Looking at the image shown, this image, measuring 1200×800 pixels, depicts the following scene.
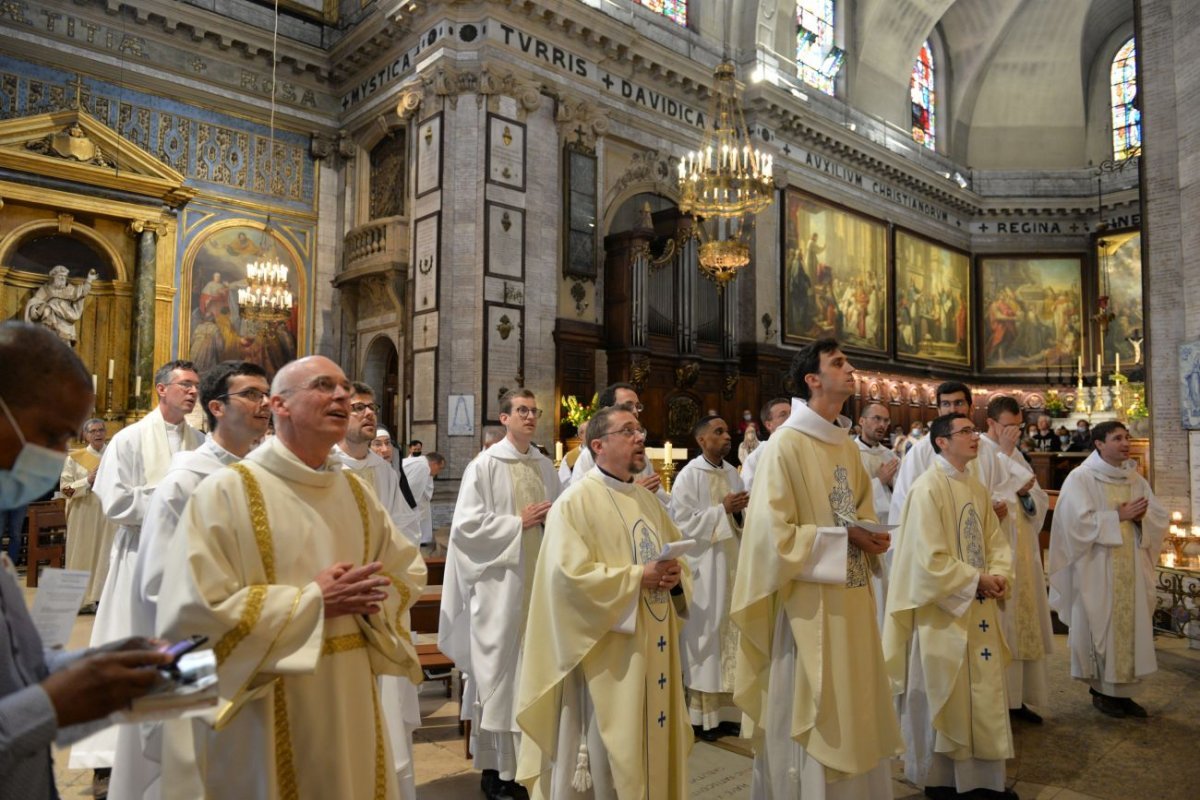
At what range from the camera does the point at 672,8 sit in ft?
54.8

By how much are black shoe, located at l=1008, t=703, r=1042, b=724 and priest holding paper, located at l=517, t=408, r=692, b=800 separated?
332 centimetres

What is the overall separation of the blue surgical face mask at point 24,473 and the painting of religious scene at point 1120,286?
28.2 metres

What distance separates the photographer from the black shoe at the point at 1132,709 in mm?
5617

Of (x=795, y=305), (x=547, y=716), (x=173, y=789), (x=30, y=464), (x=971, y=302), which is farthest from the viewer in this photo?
(x=971, y=302)

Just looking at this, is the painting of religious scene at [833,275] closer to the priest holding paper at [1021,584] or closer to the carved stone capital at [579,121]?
the carved stone capital at [579,121]

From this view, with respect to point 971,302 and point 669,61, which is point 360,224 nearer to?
point 669,61

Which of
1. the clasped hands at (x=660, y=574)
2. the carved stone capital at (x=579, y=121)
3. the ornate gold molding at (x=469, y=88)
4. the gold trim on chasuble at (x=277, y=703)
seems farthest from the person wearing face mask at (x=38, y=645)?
the carved stone capital at (x=579, y=121)

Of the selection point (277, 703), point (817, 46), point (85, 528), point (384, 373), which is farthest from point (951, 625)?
point (817, 46)

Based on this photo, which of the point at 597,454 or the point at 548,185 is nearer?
the point at 597,454

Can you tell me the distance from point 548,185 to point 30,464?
1290 cm

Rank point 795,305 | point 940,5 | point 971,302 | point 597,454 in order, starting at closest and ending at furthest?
point 597,454 < point 795,305 < point 940,5 < point 971,302

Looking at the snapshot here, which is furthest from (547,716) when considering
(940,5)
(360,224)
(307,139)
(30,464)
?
(940,5)

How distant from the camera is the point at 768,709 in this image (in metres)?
3.71

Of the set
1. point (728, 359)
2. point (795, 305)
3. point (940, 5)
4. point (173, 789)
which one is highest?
point (940, 5)
